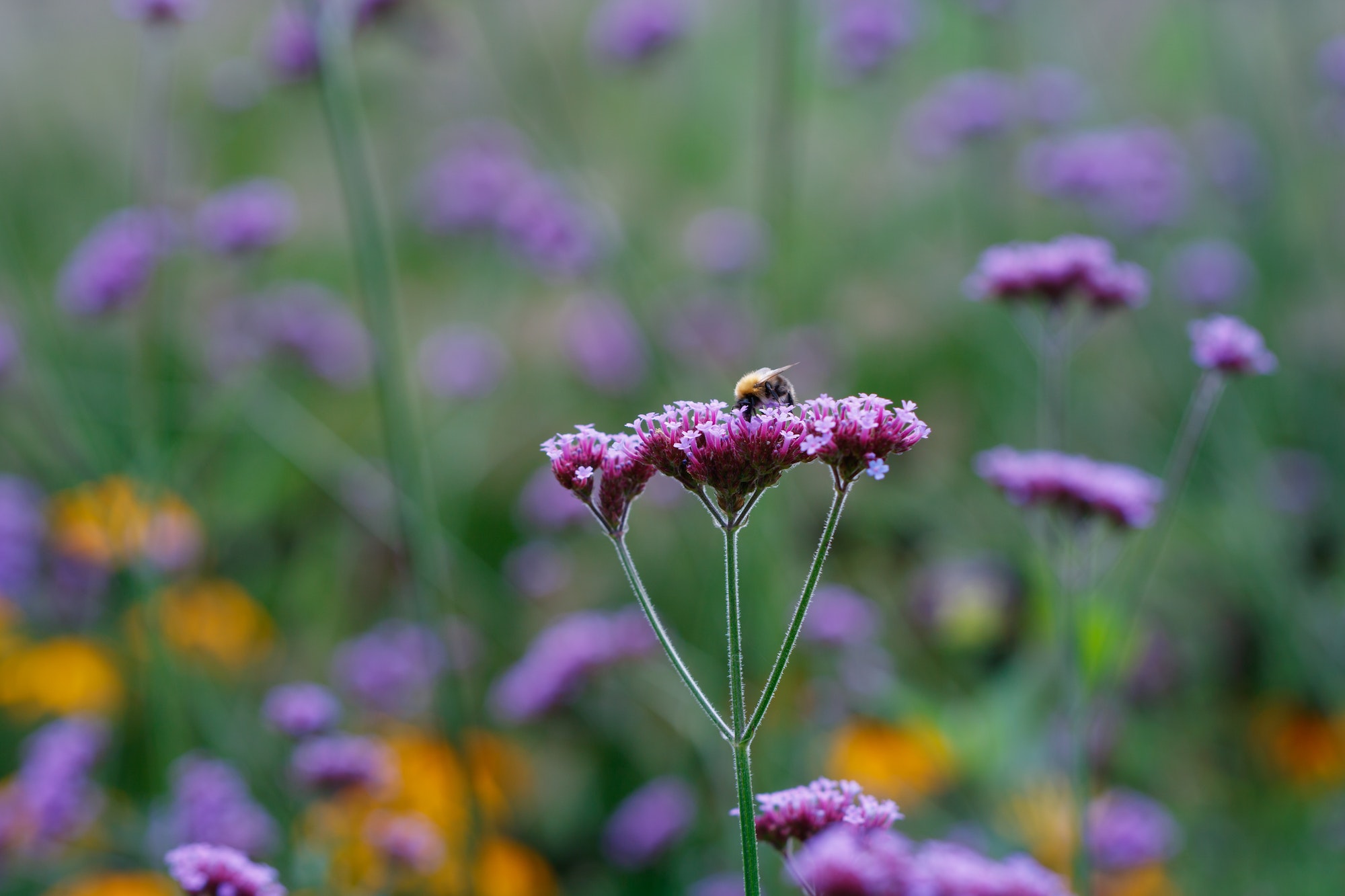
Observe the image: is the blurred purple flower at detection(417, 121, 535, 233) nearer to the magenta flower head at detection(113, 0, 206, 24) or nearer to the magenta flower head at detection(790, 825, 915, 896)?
the magenta flower head at detection(113, 0, 206, 24)

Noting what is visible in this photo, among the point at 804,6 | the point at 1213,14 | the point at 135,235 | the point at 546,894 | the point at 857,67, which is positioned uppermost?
the point at 804,6

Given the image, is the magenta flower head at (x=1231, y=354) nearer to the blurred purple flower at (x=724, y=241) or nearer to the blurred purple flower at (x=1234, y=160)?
the blurred purple flower at (x=724, y=241)

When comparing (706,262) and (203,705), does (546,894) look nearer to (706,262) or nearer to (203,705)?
(203,705)

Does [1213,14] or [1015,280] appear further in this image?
[1213,14]

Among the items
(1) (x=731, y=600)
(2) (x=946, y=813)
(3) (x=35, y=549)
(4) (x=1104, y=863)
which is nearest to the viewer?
(1) (x=731, y=600)

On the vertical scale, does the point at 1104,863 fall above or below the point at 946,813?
below

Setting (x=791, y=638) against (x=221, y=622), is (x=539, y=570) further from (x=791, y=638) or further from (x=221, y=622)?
(x=791, y=638)

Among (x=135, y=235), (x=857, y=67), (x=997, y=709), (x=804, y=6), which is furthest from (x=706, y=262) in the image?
(x=997, y=709)
